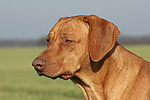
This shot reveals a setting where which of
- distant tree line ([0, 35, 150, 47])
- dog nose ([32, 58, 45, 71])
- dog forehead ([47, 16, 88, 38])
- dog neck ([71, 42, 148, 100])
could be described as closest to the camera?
dog nose ([32, 58, 45, 71])

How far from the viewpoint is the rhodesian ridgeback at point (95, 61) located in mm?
3930

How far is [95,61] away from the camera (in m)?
3.93

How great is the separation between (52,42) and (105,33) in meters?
0.87

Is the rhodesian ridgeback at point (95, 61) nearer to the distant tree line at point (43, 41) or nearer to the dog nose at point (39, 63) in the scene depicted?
the dog nose at point (39, 63)

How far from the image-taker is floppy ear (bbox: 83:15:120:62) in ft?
12.9

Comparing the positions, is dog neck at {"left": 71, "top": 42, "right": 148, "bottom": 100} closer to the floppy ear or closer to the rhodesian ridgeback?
the rhodesian ridgeback

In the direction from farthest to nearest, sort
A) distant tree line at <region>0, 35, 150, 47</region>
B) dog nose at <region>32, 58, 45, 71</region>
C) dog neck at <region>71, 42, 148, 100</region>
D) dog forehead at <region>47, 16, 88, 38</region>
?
distant tree line at <region>0, 35, 150, 47</region>, dog forehead at <region>47, 16, 88, 38</region>, dog neck at <region>71, 42, 148, 100</region>, dog nose at <region>32, 58, 45, 71</region>

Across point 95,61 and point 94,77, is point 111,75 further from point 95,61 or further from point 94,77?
point 95,61

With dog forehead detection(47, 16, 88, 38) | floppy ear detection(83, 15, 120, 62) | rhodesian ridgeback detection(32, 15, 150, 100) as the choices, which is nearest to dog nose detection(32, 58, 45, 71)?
rhodesian ridgeback detection(32, 15, 150, 100)

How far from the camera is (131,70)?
13.5ft

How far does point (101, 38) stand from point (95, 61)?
0.37 meters

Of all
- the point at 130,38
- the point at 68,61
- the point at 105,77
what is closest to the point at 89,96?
the point at 105,77

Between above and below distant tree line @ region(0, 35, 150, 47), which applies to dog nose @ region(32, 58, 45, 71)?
above

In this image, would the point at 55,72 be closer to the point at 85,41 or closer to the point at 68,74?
the point at 68,74
